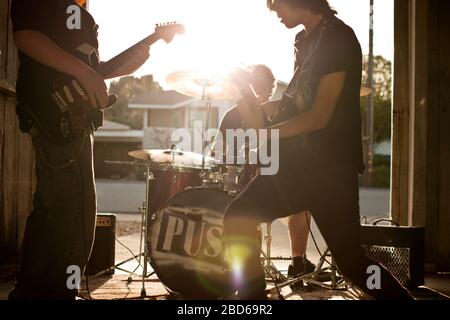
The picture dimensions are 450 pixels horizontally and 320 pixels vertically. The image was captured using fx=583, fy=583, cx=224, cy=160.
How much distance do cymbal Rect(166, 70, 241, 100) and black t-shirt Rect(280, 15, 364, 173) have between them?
1608mm

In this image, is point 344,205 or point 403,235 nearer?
point 344,205

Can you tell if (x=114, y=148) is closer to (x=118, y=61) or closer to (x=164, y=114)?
(x=164, y=114)

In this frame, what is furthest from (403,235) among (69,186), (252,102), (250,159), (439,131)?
(69,186)

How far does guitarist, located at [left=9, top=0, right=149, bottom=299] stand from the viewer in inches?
128

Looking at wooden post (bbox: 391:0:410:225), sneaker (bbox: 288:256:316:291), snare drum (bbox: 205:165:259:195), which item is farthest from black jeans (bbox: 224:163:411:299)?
wooden post (bbox: 391:0:410:225)

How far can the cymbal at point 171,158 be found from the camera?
5.26 m

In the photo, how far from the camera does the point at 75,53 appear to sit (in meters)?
3.44

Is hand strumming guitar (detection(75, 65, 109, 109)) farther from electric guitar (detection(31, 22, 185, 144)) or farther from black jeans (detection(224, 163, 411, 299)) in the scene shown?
black jeans (detection(224, 163, 411, 299))

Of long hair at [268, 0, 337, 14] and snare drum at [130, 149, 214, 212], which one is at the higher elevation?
long hair at [268, 0, 337, 14]

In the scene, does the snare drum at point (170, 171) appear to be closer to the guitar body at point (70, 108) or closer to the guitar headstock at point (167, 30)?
the guitar headstock at point (167, 30)

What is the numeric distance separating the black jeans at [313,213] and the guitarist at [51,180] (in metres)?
0.90

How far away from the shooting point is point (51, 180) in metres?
3.27
